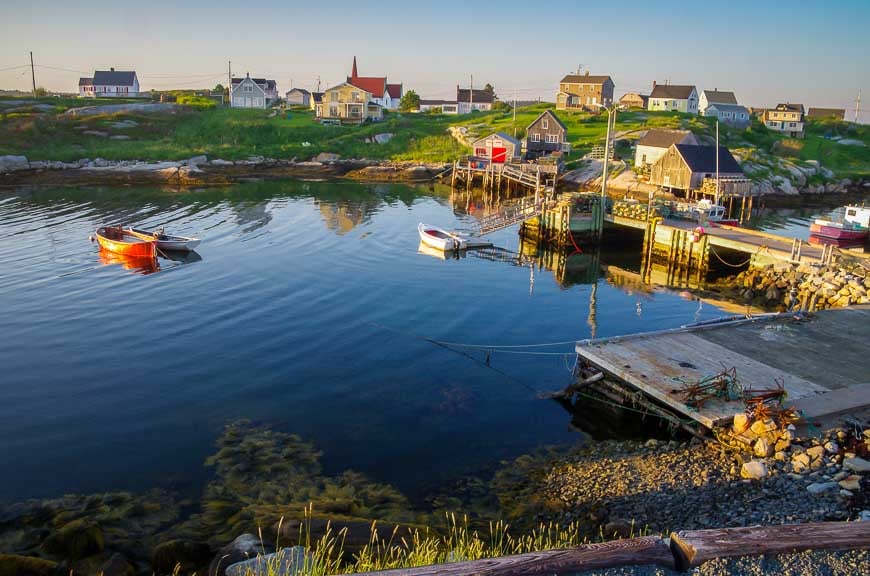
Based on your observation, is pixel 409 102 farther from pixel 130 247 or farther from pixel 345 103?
pixel 130 247

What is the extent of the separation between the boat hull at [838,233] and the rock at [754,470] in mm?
31157

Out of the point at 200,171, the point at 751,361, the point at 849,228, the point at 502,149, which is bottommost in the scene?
the point at 751,361

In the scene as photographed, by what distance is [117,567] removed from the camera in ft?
39.7

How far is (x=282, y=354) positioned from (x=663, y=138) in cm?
5768

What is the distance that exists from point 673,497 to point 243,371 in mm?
14624

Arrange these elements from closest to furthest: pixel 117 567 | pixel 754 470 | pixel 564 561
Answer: pixel 564 561 < pixel 117 567 < pixel 754 470

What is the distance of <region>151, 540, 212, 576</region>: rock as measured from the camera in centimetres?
1221

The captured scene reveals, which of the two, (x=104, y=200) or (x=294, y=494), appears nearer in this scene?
(x=294, y=494)

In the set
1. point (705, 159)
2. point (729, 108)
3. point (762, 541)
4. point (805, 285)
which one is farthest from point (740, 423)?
point (729, 108)

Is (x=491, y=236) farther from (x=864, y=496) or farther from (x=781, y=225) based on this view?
(x=864, y=496)

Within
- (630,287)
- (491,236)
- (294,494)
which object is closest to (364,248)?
(491,236)

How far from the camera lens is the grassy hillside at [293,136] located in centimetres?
8488

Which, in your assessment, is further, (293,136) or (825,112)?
(825,112)

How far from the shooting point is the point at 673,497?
13883 millimetres
